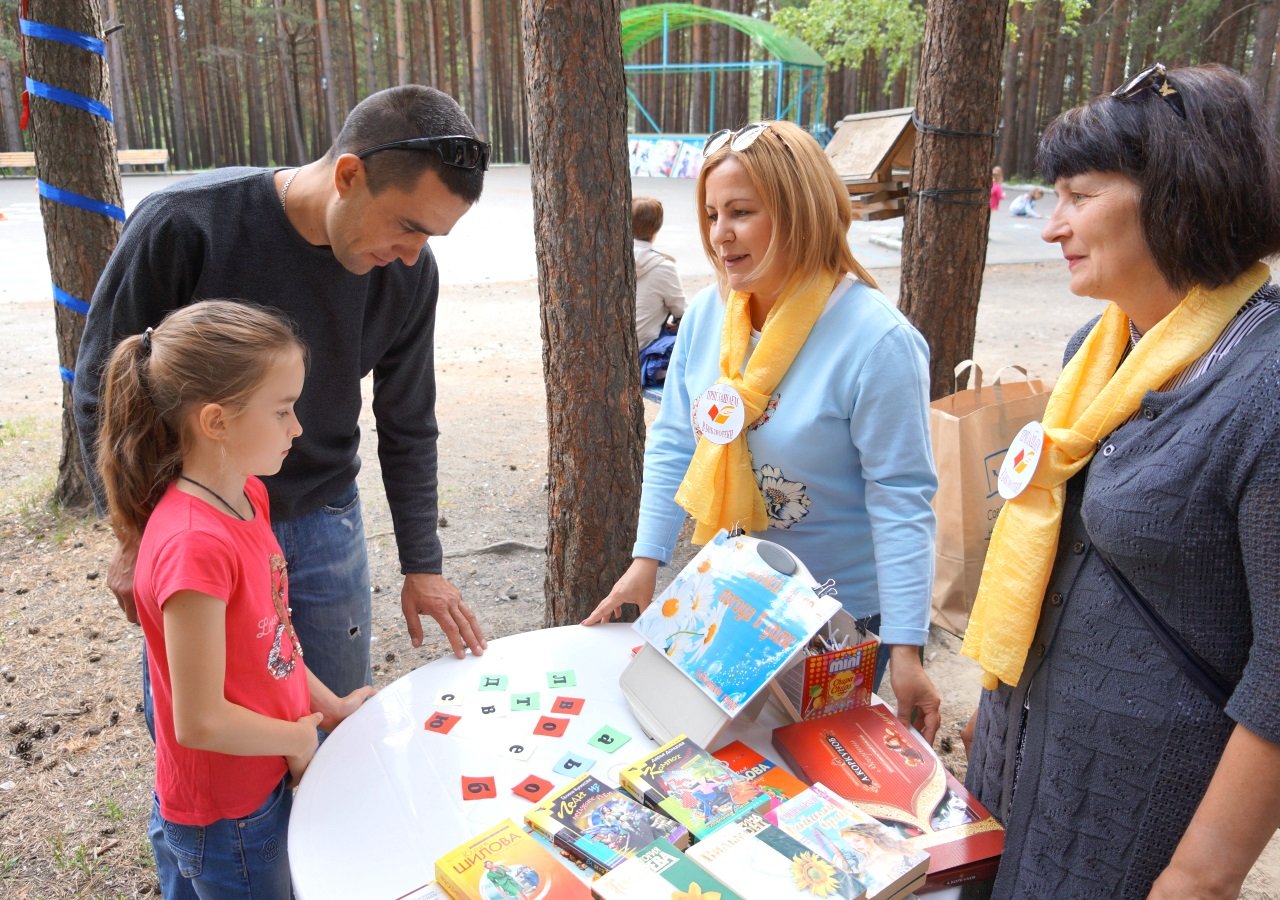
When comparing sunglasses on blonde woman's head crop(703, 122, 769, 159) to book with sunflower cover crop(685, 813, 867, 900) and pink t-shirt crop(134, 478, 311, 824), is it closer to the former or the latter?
pink t-shirt crop(134, 478, 311, 824)

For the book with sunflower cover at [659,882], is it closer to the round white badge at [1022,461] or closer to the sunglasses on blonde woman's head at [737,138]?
the round white badge at [1022,461]

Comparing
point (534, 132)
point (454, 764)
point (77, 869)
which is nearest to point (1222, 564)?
point (454, 764)

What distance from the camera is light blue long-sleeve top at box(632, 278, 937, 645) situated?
1.69 metres

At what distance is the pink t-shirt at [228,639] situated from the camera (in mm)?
1367

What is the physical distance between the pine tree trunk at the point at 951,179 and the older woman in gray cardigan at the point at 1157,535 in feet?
9.27

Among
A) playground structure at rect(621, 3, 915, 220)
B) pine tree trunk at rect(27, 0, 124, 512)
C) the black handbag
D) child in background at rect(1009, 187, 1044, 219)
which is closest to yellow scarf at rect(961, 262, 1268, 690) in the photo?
the black handbag

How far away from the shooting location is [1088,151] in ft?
3.97

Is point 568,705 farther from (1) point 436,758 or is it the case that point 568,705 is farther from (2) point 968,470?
(2) point 968,470

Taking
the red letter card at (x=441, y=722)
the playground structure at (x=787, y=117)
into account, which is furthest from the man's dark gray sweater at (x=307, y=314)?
the playground structure at (x=787, y=117)

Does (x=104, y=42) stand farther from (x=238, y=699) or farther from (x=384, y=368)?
(x=238, y=699)

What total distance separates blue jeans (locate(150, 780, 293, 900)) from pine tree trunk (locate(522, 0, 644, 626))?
1591mm

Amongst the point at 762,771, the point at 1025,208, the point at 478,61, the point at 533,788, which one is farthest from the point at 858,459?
the point at 478,61

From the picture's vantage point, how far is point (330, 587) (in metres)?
2.02

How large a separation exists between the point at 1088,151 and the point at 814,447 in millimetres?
734
